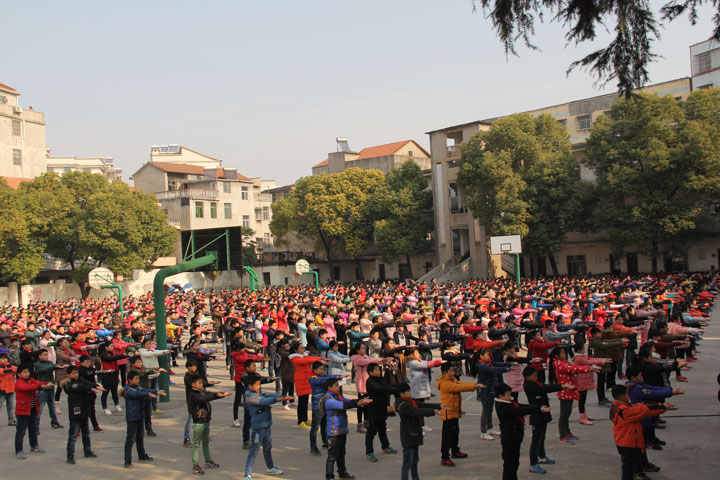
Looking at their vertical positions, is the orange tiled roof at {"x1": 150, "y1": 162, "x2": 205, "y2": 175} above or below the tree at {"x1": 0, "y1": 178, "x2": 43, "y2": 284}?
above

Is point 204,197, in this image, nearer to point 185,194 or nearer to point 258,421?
point 185,194

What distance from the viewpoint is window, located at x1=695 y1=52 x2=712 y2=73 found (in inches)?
1602

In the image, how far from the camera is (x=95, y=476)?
8773mm

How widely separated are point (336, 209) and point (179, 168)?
18.0m

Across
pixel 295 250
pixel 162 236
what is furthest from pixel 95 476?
pixel 295 250

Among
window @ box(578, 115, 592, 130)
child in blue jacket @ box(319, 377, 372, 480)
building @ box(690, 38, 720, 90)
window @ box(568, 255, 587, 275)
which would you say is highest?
building @ box(690, 38, 720, 90)

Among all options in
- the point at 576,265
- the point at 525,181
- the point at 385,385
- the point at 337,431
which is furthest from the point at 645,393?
the point at 576,265

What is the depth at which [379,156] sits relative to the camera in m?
59.8

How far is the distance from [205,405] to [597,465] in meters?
5.20

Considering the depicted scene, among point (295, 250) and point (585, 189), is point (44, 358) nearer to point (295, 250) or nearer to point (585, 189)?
point (585, 189)

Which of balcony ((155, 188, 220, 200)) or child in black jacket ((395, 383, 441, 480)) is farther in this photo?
balcony ((155, 188, 220, 200))

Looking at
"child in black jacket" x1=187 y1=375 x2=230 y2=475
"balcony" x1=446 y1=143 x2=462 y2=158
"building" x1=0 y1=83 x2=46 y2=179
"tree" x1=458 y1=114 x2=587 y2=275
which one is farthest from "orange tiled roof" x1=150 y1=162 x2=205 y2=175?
"child in black jacket" x1=187 y1=375 x2=230 y2=475

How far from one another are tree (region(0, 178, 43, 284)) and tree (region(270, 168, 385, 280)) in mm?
19631

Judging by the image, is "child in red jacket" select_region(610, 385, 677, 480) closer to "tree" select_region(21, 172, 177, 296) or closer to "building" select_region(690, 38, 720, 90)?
"building" select_region(690, 38, 720, 90)
